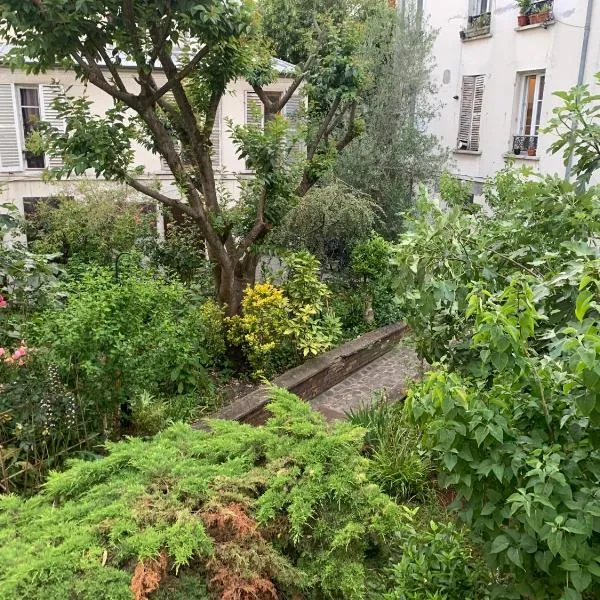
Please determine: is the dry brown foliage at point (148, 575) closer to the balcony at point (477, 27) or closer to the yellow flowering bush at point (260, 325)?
the yellow flowering bush at point (260, 325)

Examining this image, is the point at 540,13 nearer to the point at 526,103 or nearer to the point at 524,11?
the point at 524,11

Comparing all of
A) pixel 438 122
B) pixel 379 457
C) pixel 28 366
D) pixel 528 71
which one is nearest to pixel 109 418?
pixel 28 366

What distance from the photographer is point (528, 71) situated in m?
13.1

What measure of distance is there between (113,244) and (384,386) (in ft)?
18.3

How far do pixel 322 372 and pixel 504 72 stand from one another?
10.1m

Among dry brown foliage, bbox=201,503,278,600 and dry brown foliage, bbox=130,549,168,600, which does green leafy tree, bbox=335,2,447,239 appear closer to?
dry brown foliage, bbox=201,503,278,600

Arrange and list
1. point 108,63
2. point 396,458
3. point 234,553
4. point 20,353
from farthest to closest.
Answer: point 108,63, point 396,458, point 20,353, point 234,553

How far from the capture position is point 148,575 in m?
2.67

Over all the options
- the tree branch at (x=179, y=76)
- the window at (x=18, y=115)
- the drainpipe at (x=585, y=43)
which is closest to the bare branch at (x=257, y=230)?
the tree branch at (x=179, y=76)

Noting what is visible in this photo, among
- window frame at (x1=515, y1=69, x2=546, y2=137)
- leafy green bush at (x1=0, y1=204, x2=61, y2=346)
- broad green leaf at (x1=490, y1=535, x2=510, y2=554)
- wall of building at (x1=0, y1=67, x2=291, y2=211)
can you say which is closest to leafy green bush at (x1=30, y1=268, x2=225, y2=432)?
leafy green bush at (x1=0, y1=204, x2=61, y2=346)

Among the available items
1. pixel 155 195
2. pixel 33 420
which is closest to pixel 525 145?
pixel 155 195

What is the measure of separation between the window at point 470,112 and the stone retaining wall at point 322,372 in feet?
26.4

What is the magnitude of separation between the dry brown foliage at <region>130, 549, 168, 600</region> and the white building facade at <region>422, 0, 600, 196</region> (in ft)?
31.0

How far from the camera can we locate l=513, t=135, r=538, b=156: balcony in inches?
517
